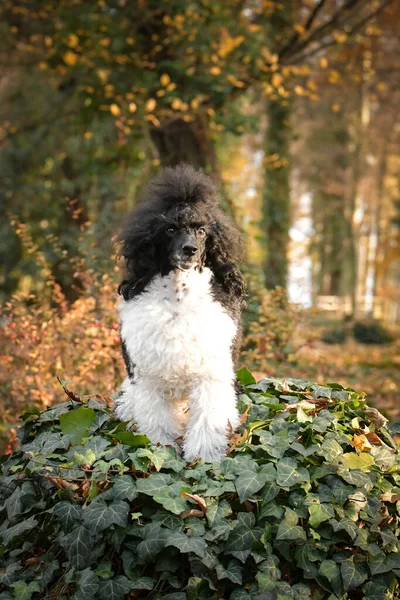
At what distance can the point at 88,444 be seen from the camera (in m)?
3.00

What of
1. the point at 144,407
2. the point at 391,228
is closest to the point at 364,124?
the point at 391,228

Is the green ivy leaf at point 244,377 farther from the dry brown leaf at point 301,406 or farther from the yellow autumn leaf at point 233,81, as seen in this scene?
the yellow autumn leaf at point 233,81

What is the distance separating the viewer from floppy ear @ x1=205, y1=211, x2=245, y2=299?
3070 millimetres

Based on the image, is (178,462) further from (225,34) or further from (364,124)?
(364,124)

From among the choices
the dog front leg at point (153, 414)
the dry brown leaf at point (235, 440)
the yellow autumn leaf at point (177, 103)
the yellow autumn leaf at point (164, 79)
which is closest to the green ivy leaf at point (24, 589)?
the dog front leg at point (153, 414)

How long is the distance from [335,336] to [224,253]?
12.0m

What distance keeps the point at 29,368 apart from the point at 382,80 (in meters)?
11.1

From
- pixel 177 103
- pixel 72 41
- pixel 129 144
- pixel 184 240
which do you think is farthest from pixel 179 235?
pixel 72 41

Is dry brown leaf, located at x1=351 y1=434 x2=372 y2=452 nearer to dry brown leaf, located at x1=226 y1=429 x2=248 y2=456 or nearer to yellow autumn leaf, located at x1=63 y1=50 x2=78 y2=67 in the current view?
dry brown leaf, located at x1=226 y1=429 x2=248 y2=456

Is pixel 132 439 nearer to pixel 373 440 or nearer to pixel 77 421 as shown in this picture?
pixel 77 421

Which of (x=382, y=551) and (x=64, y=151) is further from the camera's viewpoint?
→ (x=64, y=151)

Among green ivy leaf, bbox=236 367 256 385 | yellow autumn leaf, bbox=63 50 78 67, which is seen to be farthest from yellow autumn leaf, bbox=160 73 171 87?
green ivy leaf, bbox=236 367 256 385

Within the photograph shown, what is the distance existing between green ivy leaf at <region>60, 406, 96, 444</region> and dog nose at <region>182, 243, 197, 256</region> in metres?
1.04

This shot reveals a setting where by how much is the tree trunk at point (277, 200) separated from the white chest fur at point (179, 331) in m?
6.17
